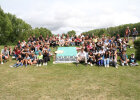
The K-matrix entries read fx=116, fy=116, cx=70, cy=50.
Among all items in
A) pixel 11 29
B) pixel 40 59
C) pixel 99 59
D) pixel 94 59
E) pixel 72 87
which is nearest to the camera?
pixel 72 87

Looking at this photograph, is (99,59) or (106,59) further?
(99,59)

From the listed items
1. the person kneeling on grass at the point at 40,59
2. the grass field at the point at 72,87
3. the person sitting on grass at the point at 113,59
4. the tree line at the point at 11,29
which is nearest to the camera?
the grass field at the point at 72,87

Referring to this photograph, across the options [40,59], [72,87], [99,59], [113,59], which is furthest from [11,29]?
[72,87]

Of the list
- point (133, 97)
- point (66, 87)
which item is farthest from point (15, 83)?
point (133, 97)

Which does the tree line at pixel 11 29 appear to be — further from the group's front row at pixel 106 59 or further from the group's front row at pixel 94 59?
the group's front row at pixel 106 59

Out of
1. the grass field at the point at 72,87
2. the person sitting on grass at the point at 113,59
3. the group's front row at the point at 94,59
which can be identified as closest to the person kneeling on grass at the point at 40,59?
the group's front row at the point at 94,59

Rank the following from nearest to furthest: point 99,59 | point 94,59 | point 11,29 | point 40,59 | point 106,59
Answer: point 106,59 → point 99,59 → point 94,59 → point 40,59 → point 11,29

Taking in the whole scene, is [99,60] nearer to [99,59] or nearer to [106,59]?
[99,59]

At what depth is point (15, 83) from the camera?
5500 mm

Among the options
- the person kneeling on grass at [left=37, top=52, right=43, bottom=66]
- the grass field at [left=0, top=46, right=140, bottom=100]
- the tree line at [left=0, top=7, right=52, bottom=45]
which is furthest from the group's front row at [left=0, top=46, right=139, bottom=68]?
the tree line at [left=0, top=7, right=52, bottom=45]

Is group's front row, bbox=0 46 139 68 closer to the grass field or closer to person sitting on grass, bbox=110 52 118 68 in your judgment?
person sitting on grass, bbox=110 52 118 68

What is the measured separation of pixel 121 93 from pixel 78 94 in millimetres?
1652

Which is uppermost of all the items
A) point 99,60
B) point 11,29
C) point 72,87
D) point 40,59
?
point 11,29

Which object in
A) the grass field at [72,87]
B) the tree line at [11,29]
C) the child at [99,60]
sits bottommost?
the grass field at [72,87]
